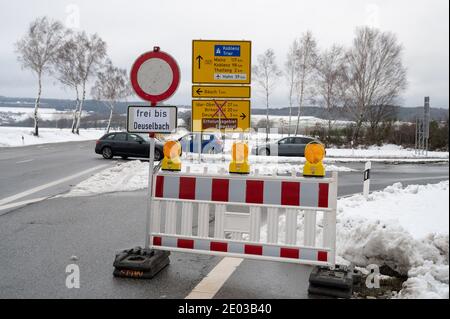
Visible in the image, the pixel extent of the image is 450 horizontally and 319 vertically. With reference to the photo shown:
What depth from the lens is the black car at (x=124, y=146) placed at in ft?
77.3

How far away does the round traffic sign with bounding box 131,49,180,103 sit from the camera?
211 inches

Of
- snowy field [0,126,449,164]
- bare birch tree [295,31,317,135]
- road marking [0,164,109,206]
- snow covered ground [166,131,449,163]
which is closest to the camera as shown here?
road marking [0,164,109,206]

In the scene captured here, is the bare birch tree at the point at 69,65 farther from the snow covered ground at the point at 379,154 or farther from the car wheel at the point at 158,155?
the car wheel at the point at 158,155

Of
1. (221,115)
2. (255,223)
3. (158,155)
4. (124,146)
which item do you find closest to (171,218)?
(255,223)

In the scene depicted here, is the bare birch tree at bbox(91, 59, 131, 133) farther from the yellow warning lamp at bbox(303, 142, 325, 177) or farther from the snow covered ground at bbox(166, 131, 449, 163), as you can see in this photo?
the yellow warning lamp at bbox(303, 142, 325, 177)

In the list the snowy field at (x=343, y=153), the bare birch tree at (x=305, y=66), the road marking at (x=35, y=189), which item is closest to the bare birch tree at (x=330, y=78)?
the bare birch tree at (x=305, y=66)

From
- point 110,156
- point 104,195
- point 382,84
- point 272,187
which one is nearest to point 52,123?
point 382,84

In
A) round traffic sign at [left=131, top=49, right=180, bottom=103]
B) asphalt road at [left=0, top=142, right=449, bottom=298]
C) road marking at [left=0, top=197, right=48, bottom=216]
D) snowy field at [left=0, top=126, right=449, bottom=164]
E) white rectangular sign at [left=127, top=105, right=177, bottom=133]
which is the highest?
round traffic sign at [left=131, top=49, right=180, bottom=103]

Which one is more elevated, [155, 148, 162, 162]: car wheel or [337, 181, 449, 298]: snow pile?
[337, 181, 449, 298]: snow pile

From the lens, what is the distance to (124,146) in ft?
78.5

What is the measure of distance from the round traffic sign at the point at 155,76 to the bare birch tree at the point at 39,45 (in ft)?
162

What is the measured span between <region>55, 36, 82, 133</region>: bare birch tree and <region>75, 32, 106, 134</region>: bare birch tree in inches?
21.1

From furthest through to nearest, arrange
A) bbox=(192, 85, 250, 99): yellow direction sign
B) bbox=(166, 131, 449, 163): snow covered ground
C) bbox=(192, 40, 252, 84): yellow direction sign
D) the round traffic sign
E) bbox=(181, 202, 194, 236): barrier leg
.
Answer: bbox=(166, 131, 449, 163): snow covered ground
bbox=(192, 85, 250, 99): yellow direction sign
bbox=(192, 40, 252, 84): yellow direction sign
the round traffic sign
bbox=(181, 202, 194, 236): barrier leg

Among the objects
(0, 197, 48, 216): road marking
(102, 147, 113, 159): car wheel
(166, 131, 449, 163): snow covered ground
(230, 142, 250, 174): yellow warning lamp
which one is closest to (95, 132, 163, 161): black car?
(102, 147, 113, 159): car wheel
